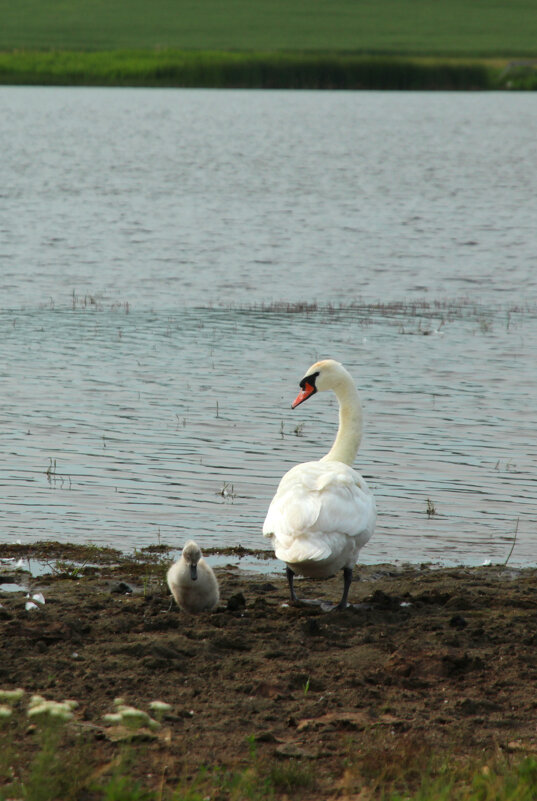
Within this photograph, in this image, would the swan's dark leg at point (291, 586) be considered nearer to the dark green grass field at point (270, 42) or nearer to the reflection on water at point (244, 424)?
the reflection on water at point (244, 424)

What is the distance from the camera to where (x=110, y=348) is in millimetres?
17109

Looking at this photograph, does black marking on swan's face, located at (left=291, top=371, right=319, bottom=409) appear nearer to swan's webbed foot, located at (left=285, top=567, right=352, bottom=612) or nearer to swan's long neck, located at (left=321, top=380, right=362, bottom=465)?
swan's long neck, located at (left=321, top=380, right=362, bottom=465)

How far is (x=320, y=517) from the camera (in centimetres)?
722

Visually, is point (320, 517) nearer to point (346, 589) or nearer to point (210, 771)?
point (346, 589)

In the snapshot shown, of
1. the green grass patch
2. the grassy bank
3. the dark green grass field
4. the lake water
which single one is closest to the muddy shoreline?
the green grass patch

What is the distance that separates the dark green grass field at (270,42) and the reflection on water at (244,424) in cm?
6460

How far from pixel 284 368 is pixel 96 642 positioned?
9581 mm

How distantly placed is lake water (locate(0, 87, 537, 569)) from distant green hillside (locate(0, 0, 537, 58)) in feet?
169

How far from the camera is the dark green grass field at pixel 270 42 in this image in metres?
81.4

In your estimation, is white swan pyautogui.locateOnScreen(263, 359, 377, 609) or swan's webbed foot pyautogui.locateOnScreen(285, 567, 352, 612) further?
swan's webbed foot pyautogui.locateOnScreen(285, 567, 352, 612)

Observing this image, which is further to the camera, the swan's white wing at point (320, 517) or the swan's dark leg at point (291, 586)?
the swan's dark leg at point (291, 586)

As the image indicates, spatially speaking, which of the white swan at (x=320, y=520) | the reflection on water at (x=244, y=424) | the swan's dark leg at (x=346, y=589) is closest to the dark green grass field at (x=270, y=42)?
the reflection on water at (x=244, y=424)

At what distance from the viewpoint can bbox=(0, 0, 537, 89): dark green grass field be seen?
81.4 metres

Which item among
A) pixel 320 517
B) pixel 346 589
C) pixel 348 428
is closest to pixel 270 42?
pixel 348 428
